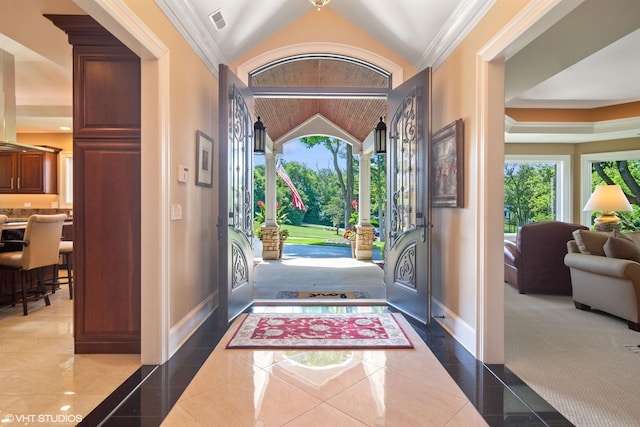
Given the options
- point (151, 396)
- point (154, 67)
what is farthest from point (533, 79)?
point (151, 396)

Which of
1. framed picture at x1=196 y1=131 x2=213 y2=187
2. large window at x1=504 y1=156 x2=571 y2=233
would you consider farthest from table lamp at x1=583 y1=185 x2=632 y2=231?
framed picture at x1=196 y1=131 x2=213 y2=187

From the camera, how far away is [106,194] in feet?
8.84

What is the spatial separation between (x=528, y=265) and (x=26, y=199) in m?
8.93

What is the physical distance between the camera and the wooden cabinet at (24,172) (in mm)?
6699

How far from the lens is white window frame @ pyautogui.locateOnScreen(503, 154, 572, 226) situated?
24.8 ft

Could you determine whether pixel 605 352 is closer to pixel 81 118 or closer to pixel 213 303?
pixel 213 303

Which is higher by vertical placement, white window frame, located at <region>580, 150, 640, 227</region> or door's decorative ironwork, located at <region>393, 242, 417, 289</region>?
white window frame, located at <region>580, 150, 640, 227</region>

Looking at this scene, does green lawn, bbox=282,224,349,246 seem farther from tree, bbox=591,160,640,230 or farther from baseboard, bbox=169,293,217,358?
baseboard, bbox=169,293,217,358

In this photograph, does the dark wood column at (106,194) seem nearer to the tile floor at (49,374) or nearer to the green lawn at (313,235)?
the tile floor at (49,374)

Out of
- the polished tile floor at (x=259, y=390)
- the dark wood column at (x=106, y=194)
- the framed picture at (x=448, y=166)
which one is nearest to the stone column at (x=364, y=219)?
the framed picture at (x=448, y=166)

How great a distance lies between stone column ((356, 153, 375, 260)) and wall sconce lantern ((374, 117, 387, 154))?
10.8ft

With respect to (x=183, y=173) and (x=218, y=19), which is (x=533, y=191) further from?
(x=183, y=173)

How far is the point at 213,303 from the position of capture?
151 inches

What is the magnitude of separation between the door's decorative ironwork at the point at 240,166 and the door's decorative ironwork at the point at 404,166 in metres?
1.70
